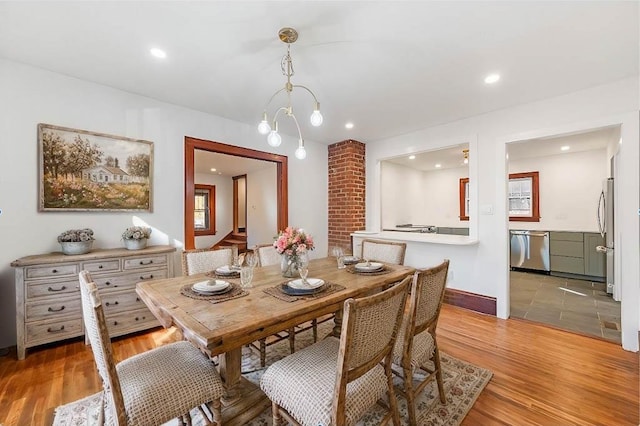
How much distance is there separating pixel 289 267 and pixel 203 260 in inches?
35.8

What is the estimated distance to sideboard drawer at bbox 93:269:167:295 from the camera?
2.48 meters

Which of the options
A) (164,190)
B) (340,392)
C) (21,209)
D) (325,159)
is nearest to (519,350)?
(340,392)

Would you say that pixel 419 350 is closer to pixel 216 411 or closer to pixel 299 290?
pixel 299 290

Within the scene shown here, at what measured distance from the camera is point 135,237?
8.84 feet

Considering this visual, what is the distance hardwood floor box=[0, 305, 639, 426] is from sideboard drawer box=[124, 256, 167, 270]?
0.71 m

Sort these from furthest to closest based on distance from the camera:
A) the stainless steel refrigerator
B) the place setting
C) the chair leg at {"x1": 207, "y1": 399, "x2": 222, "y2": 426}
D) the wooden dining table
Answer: the stainless steel refrigerator, the place setting, the chair leg at {"x1": 207, "y1": 399, "x2": 222, "y2": 426}, the wooden dining table

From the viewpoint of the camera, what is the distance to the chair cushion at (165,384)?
3.72ft

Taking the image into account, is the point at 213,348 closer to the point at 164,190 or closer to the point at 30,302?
the point at 30,302

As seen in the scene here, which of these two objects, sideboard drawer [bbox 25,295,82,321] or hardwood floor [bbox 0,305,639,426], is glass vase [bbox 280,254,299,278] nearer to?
hardwood floor [bbox 0,305,639,426]

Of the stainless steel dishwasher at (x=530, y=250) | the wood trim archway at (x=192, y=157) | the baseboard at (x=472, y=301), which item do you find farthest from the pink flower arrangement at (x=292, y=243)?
the stainless steel dishwasher at (x=530, y=250)

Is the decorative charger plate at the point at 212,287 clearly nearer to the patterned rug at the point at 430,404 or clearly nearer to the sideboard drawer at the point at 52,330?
the patterned rug at the point at 430,404

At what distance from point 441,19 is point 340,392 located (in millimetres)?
2151

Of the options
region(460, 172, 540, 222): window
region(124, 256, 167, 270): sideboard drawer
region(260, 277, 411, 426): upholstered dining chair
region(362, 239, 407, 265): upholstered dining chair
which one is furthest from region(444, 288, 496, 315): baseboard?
region(460, 172, 540, 222): window

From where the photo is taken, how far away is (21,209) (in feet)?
7.65
